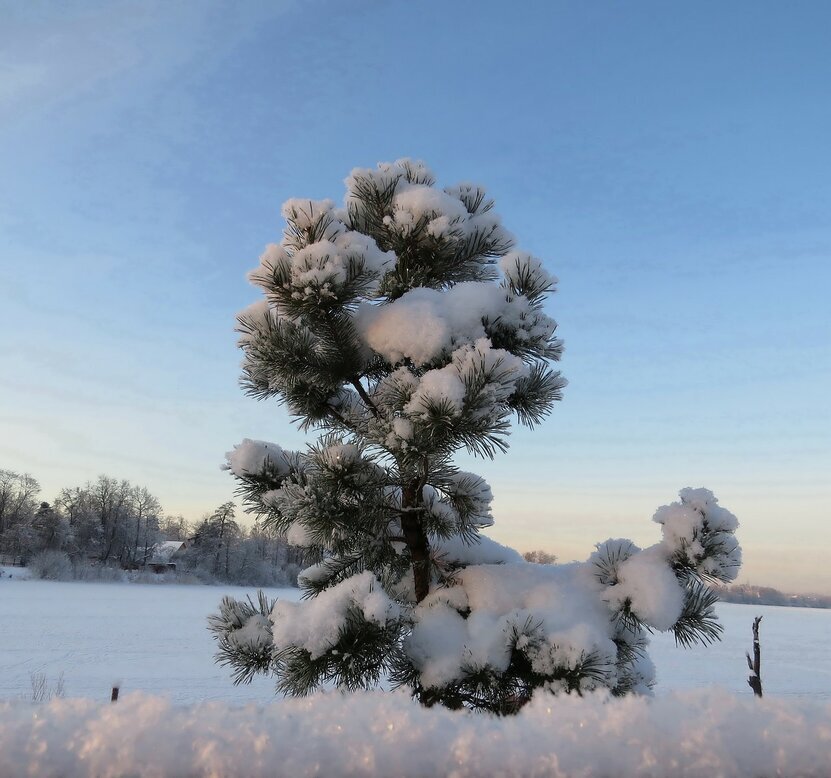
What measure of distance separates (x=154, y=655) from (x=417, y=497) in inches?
528

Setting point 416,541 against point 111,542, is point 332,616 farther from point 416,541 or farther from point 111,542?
point 111,542

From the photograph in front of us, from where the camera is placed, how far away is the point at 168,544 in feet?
203

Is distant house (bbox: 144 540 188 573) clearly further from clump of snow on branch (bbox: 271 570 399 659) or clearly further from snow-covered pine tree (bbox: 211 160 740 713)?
clump of snow on branch (bbox: 271 570 399 659)

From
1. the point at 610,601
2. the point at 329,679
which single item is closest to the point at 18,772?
the point at 329,679

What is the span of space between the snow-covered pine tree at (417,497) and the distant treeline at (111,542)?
34.5 m

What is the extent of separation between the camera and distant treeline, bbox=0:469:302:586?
130 feet

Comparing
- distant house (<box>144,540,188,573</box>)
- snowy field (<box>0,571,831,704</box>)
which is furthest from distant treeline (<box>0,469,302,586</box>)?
snowy field (<box>0,571,831,704</box>)

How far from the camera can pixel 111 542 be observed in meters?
49.0

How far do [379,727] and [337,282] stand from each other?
5.61ft

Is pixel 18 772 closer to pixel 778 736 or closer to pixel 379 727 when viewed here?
pixel 379 727

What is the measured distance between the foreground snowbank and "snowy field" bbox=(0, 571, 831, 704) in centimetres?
552

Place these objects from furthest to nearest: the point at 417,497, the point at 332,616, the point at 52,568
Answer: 1. the point at 52,568
2. the point at 417,497
3. the point at 332,616

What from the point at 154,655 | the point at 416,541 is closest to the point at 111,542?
the point at 154,655

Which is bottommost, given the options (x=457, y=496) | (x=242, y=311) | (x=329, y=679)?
(x=329, y=679)
